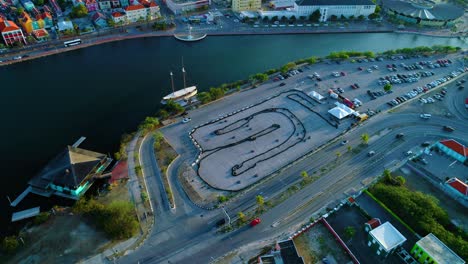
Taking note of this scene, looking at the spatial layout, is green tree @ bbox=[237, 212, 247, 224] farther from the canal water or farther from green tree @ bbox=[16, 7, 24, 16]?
green tree @ bbox=[16, 7, 24, 16]

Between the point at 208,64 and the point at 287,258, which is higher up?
the point at 208,64

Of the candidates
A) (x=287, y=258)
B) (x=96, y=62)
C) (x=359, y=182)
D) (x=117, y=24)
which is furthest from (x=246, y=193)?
(x=117, y=24)

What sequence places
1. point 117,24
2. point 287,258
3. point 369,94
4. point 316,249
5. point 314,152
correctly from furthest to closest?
1. point 117,24
2. point 369,94
3. point 314,152
4. point 316,249
5. point 287,258

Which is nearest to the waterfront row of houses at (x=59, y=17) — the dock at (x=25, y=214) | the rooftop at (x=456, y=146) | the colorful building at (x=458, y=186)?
the dock at (x=25, y=214)

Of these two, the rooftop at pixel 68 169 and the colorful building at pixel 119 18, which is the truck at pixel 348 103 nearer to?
the rooftop at pixel 68 169

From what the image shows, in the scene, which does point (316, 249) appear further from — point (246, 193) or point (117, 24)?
point (117, 24)

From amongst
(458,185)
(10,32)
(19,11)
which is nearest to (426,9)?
(458,185)
